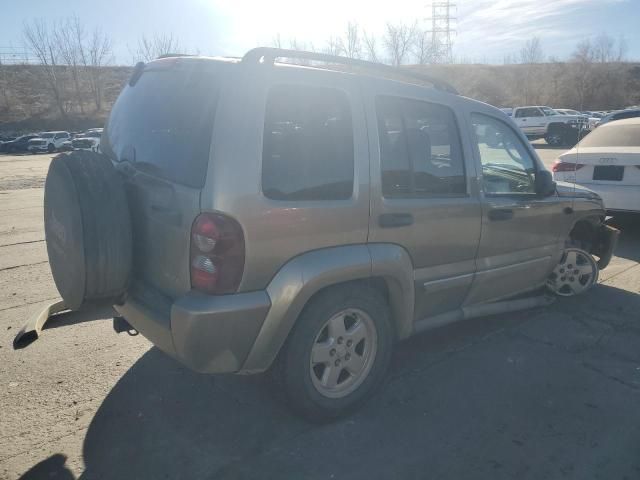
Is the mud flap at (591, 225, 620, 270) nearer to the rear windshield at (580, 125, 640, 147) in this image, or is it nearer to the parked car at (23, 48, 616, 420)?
the rear windshield at (580, 125, 640, 147)

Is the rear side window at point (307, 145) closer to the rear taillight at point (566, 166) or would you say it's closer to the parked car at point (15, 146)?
the rear taillight at point (566, 166)

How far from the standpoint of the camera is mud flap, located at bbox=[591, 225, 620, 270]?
5176mm

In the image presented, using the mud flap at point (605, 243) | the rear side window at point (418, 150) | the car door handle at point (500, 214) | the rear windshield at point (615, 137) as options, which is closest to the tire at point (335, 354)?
the rear side window at point (418, 150)

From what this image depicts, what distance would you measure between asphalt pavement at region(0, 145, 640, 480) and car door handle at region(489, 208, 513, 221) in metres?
1.03

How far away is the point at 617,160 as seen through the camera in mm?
6492

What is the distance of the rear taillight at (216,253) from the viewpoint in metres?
2.36

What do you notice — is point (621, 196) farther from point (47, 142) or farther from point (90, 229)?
point (47, 142)

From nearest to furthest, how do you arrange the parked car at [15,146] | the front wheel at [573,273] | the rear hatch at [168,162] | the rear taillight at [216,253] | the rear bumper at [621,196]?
the rear taillight at [216,253] < the rear hatch at [168,162] < the front wheel at [573,273] < the rear bumper at [621,196] < the parked car at [15,146]

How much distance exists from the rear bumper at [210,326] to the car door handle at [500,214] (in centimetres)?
193

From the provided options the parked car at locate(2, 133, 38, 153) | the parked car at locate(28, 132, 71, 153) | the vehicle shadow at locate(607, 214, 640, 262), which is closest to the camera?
the vehicle shadow at locate(607, 214, 640, 262)

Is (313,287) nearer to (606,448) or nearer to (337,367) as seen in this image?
(337,367)

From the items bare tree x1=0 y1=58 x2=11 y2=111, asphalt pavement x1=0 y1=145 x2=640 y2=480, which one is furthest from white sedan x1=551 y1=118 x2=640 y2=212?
bare tree x1=0 y1=58 x2=11 y2=111

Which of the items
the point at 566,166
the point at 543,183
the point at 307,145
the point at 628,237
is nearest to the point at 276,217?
the point at 307,145

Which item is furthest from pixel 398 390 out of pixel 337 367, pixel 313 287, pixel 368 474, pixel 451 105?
pixel 451 105
